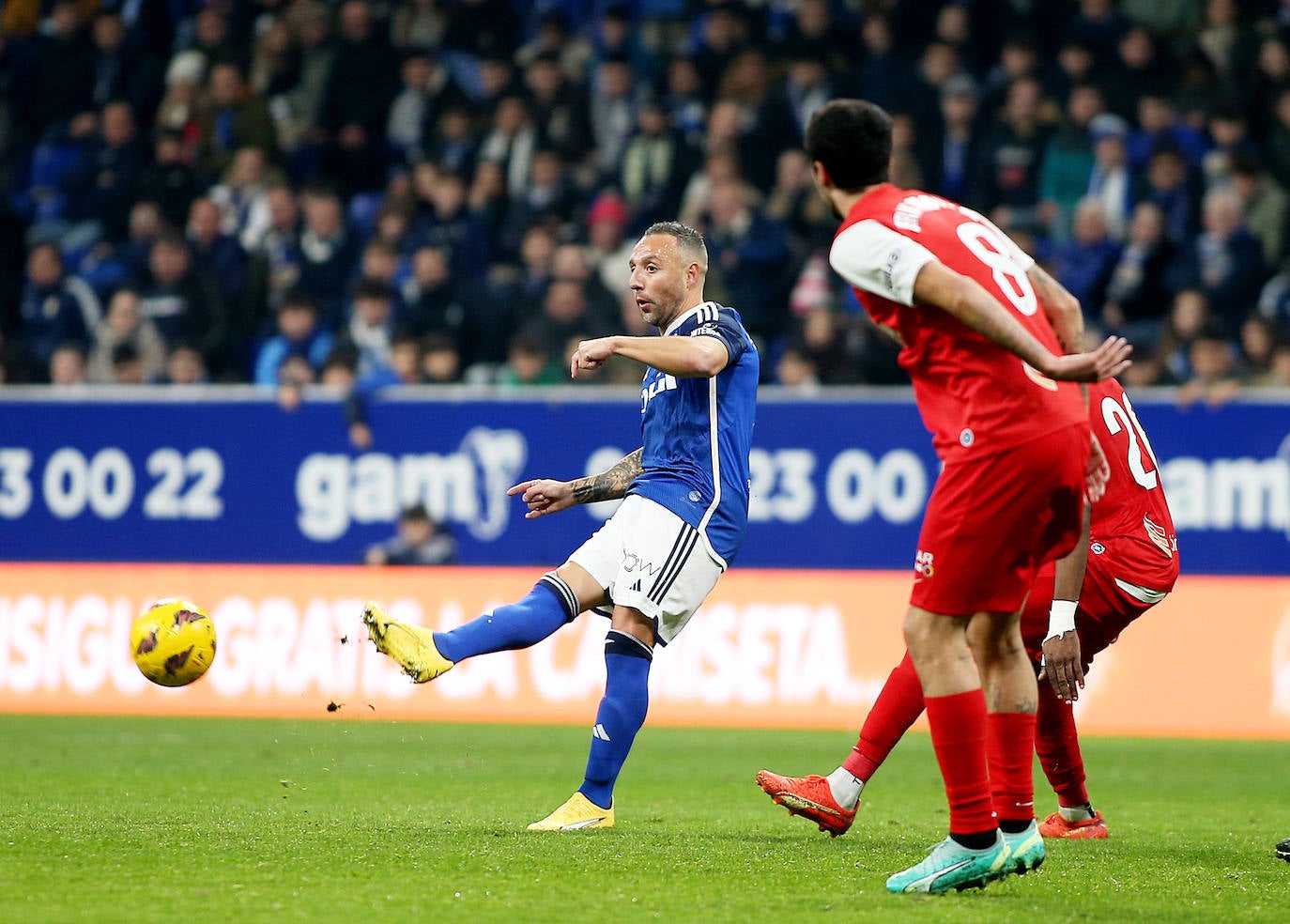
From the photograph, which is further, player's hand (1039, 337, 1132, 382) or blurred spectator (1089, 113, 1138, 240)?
blurred spectator (1089, 113, 1138, 240)

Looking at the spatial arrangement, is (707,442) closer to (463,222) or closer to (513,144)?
(463,222)

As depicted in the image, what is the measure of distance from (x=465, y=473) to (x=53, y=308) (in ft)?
15.5

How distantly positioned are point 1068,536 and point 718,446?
6.19 feet

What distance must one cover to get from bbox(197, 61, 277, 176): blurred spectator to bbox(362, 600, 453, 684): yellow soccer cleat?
1173 cm

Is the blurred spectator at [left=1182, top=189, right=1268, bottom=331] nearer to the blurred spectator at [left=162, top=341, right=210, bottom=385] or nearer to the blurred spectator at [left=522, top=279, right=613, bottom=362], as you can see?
the blurred spectator at [left=522, top=279, right=613, bottom=362]

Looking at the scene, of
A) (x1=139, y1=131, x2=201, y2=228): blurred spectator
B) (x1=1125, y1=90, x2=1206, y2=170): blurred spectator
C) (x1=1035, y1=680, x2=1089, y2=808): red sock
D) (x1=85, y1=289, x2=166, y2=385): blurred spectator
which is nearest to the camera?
(x1=1035, y1=680, x2=1089, y2=808): red sock

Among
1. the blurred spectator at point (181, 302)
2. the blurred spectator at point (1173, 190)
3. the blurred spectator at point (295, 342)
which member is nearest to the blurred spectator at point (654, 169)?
the blurred spectator at point (295, 342)

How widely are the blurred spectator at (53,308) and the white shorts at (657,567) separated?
33.2ft

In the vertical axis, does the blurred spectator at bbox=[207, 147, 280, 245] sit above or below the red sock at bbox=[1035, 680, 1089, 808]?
above

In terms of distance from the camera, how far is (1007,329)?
4.91m

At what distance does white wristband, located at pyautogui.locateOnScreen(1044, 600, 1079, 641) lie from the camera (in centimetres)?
623

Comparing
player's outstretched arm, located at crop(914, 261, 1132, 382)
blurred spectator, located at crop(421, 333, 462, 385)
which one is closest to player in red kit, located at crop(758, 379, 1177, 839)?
player's outstretched arm, located at crop(914, 261, 1132, 382)

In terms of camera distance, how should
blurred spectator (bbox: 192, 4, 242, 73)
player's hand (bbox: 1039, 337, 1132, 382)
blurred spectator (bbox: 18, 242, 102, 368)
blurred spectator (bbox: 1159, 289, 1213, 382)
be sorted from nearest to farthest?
player's hand (bbox: 1039, 337, 1132, 382) < blurred spectator (bbox: 1159, 289, 1213, 382) < blurred spectator (bbox: 18, 242, 102, 368) < blurred spectator (bbox: 192, 4, 242, 73)

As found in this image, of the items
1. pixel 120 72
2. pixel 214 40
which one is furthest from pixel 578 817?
pixel 120 72
